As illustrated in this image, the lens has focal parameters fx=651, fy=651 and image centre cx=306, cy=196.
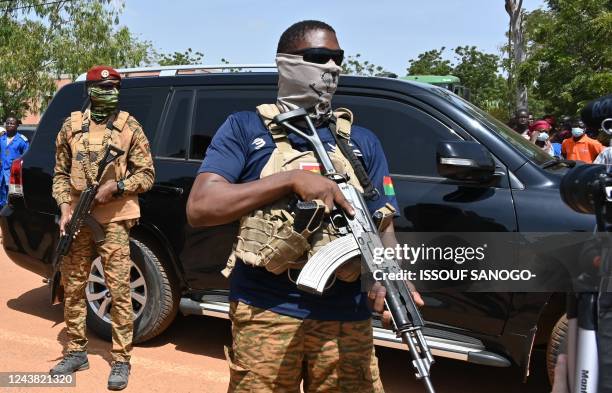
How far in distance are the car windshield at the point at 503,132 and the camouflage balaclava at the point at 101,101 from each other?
1877 millimetres

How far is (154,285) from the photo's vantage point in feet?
14.1

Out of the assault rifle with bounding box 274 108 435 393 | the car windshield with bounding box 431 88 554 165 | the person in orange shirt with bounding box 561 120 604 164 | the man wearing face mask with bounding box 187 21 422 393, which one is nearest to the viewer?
the assault rifle with bounding box 274 108 435 393

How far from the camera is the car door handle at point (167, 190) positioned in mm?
4176

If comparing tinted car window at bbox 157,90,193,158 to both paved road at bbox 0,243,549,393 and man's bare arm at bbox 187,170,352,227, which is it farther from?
man's bare arm at bbox 187,170,352,227

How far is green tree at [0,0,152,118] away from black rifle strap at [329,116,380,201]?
2104 cm

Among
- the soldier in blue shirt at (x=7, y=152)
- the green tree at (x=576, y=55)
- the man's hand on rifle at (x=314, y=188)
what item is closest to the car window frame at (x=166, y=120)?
the man's hand on rifle at (x=314, y=188)

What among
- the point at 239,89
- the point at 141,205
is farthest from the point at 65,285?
the point at 239,89

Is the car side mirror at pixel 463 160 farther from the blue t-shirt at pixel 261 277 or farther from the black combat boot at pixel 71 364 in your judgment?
the black combat boot at pixel 71 364

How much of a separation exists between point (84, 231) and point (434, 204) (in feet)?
6.72

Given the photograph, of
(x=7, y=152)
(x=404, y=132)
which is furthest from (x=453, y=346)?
(x=7, y=152)

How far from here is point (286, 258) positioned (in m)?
1.97

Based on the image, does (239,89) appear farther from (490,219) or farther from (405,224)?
(490,219)

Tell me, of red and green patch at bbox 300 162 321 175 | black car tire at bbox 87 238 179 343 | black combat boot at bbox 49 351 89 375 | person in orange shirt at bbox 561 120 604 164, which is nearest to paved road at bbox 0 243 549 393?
black combat boot at bbox 49 351 89 375

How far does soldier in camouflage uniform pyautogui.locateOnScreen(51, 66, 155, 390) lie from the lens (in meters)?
3.79
